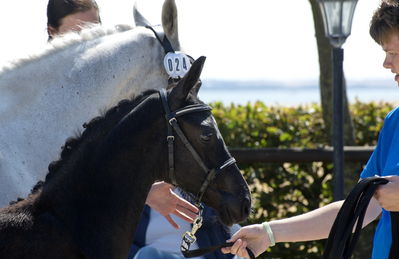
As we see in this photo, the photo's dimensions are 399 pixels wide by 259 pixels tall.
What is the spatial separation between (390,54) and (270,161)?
411 cm

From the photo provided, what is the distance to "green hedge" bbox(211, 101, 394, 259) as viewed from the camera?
7.17 m

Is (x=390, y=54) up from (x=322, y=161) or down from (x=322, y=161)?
up

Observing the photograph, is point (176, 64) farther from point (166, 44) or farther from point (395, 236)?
point (395, 236)

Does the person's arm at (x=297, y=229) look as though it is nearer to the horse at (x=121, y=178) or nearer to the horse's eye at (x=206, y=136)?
the horse at (x=121, y=178)

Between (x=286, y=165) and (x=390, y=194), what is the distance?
15.4 ft

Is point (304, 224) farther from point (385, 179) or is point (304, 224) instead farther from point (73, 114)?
point (73, 114)

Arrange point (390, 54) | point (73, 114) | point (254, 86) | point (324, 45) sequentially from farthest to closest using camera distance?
point (254, 86) < point (324, 45) < point (73, 114) < point (390, 54)

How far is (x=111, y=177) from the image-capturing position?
10.1 feet

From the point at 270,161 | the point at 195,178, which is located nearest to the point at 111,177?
the point at 195,178

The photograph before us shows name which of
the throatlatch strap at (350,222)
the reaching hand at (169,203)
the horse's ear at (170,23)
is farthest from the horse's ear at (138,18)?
the throatlatch strap at (350,222)

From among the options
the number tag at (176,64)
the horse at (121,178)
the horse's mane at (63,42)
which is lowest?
the horse at (121,178)

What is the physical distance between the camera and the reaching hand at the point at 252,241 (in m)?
3.19

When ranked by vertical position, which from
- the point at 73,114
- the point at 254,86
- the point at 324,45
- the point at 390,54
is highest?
the point at 390,54

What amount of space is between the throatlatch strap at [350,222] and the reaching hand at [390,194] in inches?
1.7
